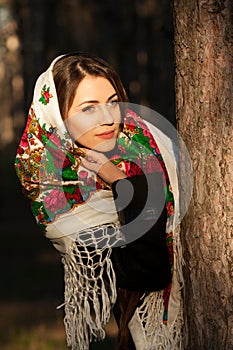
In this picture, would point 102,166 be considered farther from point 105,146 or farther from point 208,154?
point 208,154

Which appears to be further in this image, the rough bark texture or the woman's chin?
the woman's chin

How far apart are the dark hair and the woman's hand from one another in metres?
0.18

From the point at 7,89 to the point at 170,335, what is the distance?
3982 centimetres

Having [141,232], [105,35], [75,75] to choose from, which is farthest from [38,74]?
[141,232]

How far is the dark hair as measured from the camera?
3451mm

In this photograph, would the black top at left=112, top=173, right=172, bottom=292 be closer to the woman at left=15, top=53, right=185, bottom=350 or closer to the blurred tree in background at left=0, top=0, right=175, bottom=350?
the woman at left=15, top=53, right=185, bottom=350

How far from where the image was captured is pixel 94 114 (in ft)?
11.1

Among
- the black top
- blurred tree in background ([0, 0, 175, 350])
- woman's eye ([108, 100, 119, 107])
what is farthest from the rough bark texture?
blurred tree in background ([0, 0, 175, 350])

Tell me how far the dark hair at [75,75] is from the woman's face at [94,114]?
2 centimetres

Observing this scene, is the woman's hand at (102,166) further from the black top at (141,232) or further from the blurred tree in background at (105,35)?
the blurred tree in background at (105,35)

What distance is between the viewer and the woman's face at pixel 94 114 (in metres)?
3.39

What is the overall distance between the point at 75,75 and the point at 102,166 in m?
0.37

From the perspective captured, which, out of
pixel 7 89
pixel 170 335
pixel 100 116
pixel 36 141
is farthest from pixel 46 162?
pixel 7 89

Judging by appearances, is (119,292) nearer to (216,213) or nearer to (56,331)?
(216,213)
